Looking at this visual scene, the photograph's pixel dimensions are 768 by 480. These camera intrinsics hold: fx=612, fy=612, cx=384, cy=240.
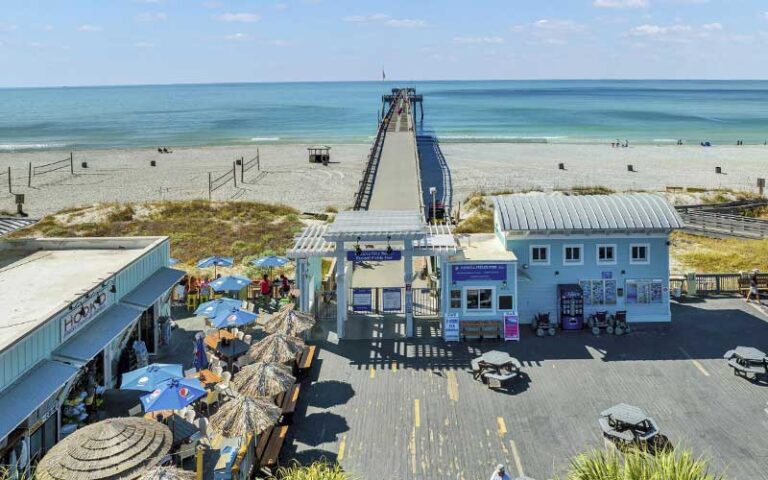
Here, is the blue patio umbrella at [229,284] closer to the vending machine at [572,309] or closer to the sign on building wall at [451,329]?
the sign on building wall at [451,329]

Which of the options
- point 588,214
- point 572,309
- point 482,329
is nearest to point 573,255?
point 588,214

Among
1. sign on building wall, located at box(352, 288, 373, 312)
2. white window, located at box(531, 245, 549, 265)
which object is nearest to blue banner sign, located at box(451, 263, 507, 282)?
white window, located at box(531, 245, 549, 265)

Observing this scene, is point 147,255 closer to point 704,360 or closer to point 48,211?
point 704,360

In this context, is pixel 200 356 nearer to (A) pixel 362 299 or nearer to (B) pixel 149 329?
(B) pixel 149 329

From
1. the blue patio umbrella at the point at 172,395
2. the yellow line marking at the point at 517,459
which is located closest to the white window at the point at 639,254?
the yellow line marking at the point at 517,459

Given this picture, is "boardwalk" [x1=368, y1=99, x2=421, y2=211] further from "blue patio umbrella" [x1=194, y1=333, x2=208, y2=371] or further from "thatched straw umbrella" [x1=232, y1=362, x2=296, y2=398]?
"thatched straw umbrella" [x1=232, y1=362, x2=296, y2=398]

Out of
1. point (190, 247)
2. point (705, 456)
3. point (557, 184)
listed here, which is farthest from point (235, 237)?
point (557, 184)
